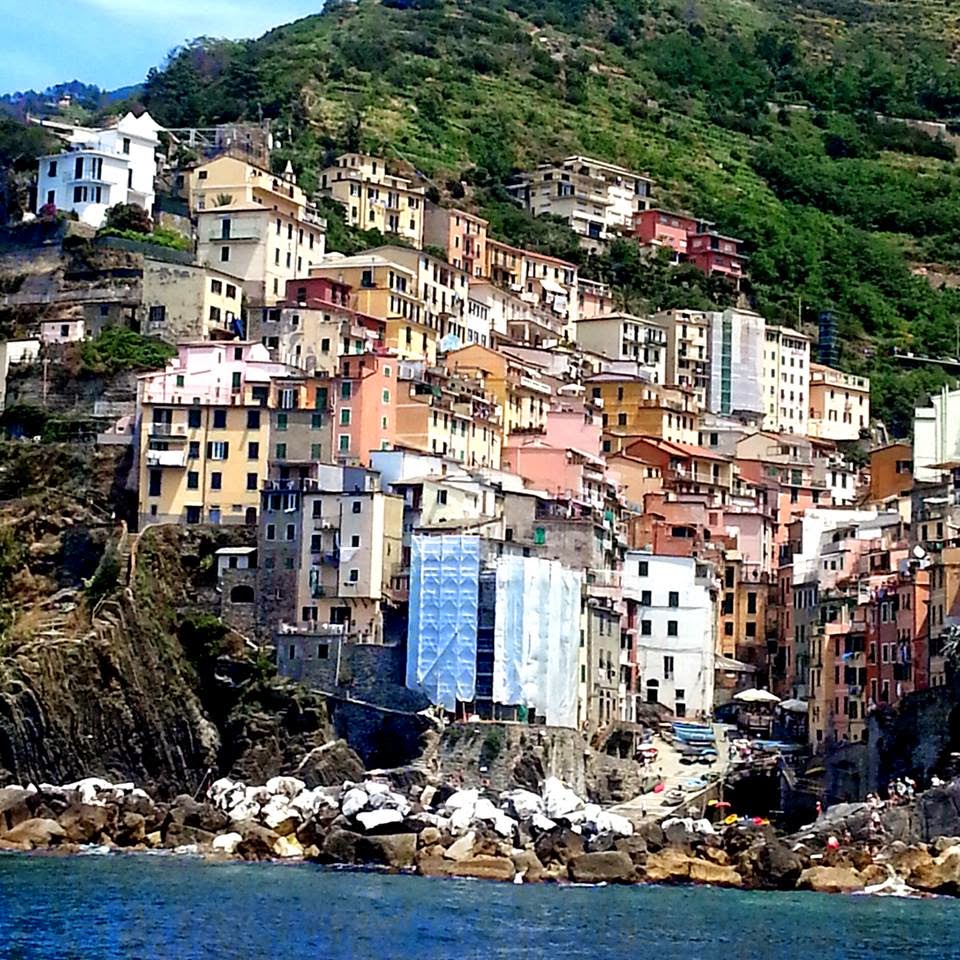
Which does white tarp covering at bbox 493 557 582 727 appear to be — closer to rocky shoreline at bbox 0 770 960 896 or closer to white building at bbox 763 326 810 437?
rocky shoreline at bbox 0 770 960 896

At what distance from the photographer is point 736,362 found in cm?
11600

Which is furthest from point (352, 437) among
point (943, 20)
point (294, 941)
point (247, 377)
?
point (943, 20)

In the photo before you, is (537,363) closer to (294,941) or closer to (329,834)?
(329,834)

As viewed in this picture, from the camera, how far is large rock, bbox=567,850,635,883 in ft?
223

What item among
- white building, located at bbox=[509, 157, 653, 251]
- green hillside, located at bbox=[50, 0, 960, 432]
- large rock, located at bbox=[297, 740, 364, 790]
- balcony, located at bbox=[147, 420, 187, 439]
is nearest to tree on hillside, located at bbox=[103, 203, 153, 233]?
green hillside, located at bbox=[50, 0, 960, 432]

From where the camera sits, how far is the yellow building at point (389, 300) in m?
96.6

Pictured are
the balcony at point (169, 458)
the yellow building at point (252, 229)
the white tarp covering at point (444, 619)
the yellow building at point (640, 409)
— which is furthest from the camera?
the yellow building at point (640, 409)

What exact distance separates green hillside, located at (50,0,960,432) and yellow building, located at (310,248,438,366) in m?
18.0

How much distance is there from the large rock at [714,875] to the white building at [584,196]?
65.1 m

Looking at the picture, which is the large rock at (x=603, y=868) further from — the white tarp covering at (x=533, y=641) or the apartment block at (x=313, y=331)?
the apartment block at (x=313, y=331)

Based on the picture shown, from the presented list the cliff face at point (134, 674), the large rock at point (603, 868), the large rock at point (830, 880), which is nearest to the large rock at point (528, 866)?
the large rock at point (603, 868)

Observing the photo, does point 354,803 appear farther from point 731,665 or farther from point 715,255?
point 715,255

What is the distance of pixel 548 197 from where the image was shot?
131625 mm

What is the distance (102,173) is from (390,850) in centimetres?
4388
